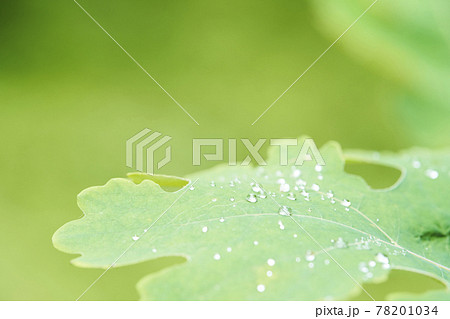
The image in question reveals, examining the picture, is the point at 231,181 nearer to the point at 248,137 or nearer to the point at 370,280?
the point at 370,280

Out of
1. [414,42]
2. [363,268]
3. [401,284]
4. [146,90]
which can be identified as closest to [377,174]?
[401,284]

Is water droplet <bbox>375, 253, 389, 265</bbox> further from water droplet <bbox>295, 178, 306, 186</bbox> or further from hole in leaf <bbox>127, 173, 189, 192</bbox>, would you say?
hole in leaf <bbox>127, 173, 189, 192</bbox>

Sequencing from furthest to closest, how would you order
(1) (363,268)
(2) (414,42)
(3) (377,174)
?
1. (3) (377,174)
2. (2) (414,42)
3. (1) (363,268)

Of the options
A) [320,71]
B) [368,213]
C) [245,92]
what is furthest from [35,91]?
[368,213]

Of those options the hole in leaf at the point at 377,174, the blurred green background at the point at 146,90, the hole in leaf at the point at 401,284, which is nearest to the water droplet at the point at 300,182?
the hole in leaf at the point at 401,284

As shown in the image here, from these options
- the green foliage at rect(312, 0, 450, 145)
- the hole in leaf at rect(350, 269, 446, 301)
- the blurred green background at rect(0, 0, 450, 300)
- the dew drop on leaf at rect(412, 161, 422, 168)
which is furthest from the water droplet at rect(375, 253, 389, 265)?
the blurred green background at rect(0, 0, 450, 300)

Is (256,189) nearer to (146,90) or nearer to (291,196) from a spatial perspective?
(291,196)
